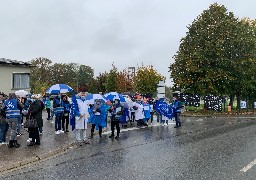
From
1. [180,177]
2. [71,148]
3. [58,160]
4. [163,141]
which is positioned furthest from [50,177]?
[163,141]

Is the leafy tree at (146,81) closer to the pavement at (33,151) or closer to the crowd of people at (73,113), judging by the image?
the crowd of people at (73,113)

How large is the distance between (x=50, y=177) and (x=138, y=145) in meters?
5.98

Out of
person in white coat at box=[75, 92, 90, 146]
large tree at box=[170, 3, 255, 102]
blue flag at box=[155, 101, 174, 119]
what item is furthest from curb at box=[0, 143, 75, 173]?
large tree at box=[170, 3, 255, 102]

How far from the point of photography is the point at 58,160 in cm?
1139

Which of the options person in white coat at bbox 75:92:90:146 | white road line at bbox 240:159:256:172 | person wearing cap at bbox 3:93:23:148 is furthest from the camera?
person in white coat at bbox 75:92:90:146

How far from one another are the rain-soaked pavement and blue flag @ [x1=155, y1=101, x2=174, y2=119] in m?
7.08

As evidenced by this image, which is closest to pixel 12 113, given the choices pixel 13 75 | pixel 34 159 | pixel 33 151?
pixel 33 151

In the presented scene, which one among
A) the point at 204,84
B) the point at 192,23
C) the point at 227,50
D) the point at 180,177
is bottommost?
the point at 180,177

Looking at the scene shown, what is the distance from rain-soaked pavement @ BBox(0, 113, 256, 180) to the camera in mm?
9266

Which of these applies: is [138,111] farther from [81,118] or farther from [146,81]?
[146,81]

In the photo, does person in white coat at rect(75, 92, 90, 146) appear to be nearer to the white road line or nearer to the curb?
the curb

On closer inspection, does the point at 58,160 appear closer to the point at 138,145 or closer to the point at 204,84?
the point at 138,145

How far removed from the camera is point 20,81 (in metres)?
30.5

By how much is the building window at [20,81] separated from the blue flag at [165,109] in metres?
12.4
